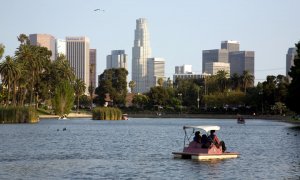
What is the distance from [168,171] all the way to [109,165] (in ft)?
18.8

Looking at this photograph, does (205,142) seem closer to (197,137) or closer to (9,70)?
(197,137)

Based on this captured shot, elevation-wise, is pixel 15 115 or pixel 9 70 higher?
pixel 9 70

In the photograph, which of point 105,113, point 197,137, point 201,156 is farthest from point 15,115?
point 201,156

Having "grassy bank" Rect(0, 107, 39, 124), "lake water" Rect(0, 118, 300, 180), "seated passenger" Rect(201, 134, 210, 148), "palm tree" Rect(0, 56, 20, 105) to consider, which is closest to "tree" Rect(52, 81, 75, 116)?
"palm tree" Rect(0, 56, 20, 105)

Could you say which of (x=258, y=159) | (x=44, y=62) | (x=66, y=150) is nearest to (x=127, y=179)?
(x=258, y=159)

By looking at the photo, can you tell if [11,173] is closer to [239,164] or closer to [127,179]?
[127,179]

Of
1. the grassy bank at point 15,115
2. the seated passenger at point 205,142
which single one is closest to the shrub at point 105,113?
the grassy bank at point 15,115

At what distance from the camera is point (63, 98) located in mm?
180375

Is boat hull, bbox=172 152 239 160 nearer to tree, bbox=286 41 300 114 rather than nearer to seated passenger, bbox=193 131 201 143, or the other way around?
seated passenger, bbox=193 131 201 143

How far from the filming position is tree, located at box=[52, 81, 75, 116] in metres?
180

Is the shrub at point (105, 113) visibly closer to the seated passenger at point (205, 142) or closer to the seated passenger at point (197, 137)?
the seated passenger at point (197, 137)

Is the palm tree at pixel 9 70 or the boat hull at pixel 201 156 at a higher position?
the palm tree at pixel 9 70

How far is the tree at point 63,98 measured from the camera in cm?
17962

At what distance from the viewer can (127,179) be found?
39750 mm
